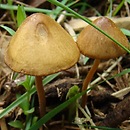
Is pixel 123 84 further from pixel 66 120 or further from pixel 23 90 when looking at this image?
pixel 23 90

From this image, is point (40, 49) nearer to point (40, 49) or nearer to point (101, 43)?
point (40, 49)

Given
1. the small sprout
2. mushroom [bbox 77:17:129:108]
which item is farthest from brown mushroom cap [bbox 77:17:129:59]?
the small sprout

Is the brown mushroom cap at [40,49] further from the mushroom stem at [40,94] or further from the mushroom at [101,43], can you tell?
the mushroom stem at [40,94]

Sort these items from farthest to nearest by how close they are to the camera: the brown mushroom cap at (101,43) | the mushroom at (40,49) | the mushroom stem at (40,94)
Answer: the mushroom stem at (40,94)
the brown mushroom cap at (101,43)
the mushroom at (40,49)

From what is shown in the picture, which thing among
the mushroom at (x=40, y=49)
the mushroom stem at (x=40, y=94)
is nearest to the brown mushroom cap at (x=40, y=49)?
the mushroom at (x=40, y=49)

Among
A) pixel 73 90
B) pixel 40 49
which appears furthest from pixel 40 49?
pixel 73 90

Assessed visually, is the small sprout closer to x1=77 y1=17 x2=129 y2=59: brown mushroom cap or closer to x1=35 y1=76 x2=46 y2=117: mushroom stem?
x1=35 y1=76 x2=46 y2=117: mushroom stem

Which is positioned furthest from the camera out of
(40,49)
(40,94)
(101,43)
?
(40,94)

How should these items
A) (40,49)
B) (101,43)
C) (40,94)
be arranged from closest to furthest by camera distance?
1. (40,49)
2. (101,43)
3. (40,94)
